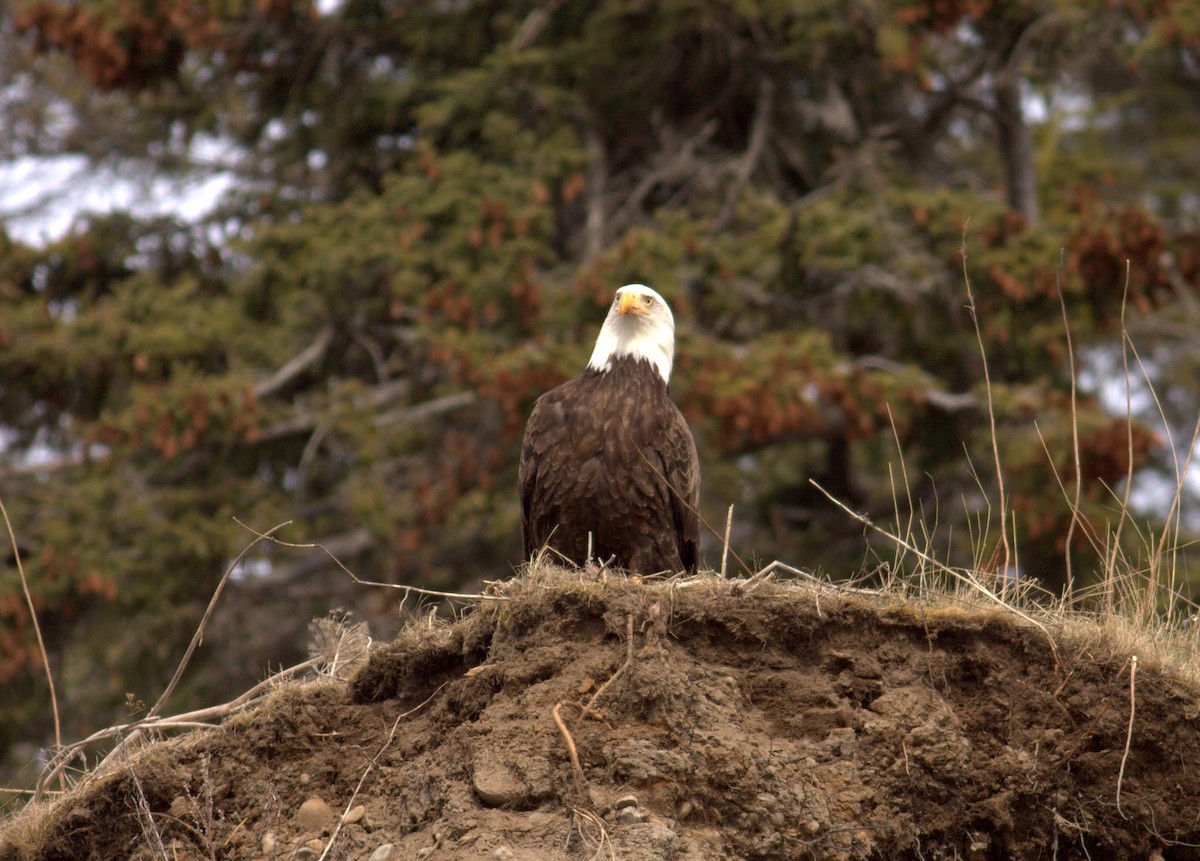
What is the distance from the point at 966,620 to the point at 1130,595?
0.69 metres

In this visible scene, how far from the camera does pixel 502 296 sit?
10.8 metres

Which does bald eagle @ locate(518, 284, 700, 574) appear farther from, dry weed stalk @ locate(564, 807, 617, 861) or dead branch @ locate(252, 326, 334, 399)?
dead branch @ locate(252, 326, 334, 399)

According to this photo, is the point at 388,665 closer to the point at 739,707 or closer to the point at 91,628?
the point at 739,707

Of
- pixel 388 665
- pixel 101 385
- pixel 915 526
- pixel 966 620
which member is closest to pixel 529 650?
pixel 388 665

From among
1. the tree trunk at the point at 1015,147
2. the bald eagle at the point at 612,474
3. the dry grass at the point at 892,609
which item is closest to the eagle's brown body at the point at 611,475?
the bald eagle at the point at 612,474

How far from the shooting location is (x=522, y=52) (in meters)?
11.8

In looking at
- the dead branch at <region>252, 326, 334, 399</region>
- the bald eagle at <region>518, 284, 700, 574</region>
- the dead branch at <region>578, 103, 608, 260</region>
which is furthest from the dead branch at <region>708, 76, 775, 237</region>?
the bald eagle at <region>518, 284, 700, 574</region>

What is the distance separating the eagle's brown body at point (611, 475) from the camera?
6.47 m

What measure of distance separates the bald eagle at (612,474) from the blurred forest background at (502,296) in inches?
125

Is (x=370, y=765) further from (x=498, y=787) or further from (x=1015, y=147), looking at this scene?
(x=1015, y=147)

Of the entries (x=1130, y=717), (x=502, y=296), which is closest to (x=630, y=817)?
(x=1130, y=717)

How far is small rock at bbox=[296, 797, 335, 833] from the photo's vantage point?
4410mm

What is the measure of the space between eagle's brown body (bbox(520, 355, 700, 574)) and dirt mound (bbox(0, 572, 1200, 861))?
1726 millimetres

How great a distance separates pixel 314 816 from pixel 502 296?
673cm
